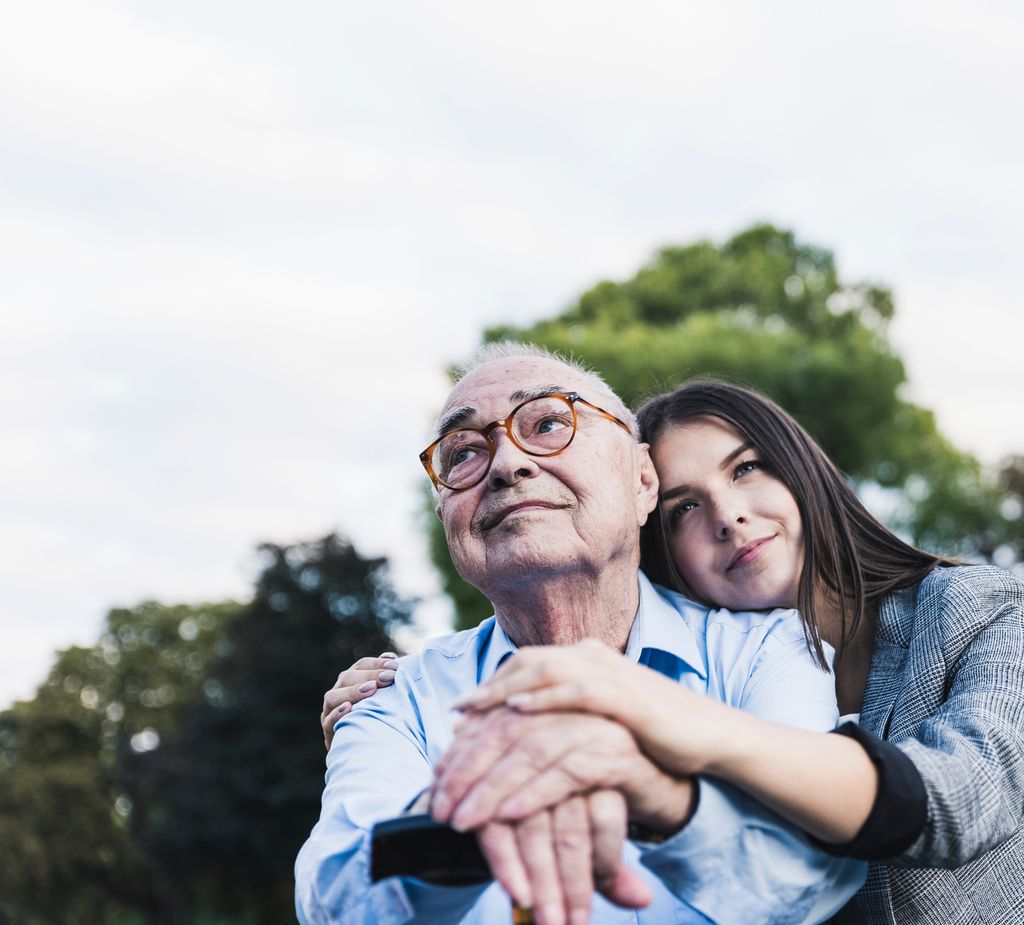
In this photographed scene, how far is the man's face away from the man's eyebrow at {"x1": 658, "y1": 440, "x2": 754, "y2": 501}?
311 mm

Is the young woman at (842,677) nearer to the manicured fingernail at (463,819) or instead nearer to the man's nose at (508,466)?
the manicured fingernail at (463,819)

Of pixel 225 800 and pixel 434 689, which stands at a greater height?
pixel 225 800

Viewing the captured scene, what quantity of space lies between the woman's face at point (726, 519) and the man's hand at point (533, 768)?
5.08 ft

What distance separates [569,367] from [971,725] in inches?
63.2

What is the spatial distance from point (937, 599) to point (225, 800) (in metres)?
30.4

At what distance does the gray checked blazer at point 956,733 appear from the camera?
91.4 inches

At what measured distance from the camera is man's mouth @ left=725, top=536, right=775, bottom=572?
352cm

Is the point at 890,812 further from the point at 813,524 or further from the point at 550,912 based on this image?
the point at 813,524

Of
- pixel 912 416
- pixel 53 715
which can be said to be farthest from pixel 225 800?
pixel 912 416

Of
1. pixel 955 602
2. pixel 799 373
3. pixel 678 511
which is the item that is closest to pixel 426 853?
pixel 955 602

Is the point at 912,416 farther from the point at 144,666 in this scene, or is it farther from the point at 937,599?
the point at 144,666

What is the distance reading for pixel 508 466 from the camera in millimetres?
3184

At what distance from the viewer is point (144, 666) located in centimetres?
4672

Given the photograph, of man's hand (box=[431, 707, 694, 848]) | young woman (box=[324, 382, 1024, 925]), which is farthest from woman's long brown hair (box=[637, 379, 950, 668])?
man's hand (box=[431, 707, 694, 848])
